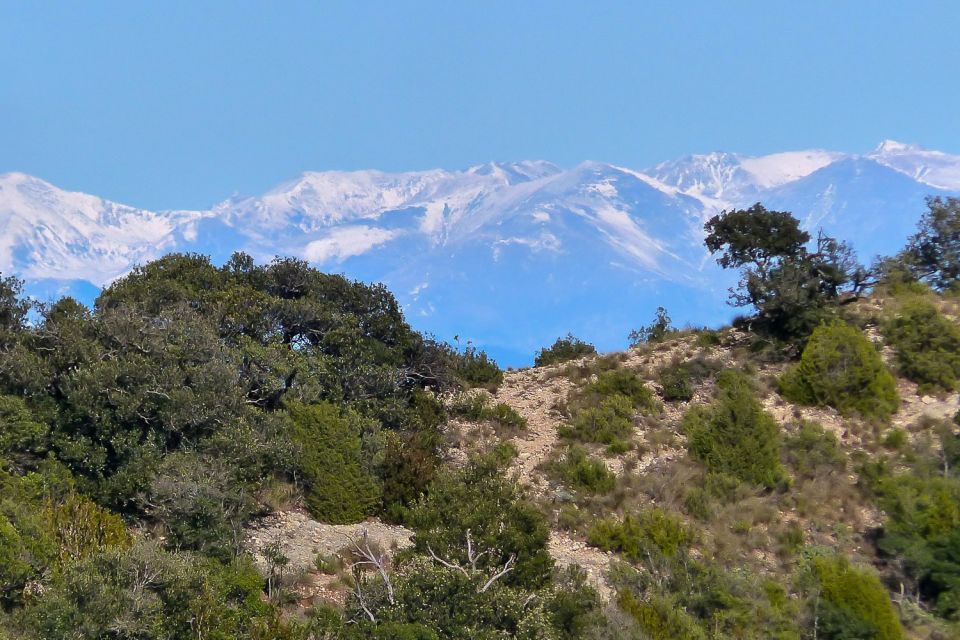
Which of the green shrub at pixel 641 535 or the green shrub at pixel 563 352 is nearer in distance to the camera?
the green shrub at pixel 641 535

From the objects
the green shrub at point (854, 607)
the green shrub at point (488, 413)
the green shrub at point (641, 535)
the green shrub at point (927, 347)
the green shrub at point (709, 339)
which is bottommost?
the green shrub at point (854, 607)

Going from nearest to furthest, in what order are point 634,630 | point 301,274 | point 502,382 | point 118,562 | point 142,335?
point 118,562 → point 634,630 → point 142,335 → point 301,274 → point 502,382

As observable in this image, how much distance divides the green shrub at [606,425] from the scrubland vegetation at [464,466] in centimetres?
7

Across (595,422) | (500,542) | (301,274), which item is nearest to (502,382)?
(595,422)

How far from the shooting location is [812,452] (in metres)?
18.9

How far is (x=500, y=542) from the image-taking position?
39.0 feet

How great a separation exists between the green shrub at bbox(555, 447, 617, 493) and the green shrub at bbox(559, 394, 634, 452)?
4.42ft

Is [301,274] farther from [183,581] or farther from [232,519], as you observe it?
[183,581]

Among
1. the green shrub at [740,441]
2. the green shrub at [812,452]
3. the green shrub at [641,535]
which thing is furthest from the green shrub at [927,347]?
the green shrub at [641,535]

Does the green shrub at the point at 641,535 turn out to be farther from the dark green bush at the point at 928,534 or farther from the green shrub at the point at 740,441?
the dark green bush at the point at 928,534

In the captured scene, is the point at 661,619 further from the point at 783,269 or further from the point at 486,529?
the point at 783,269

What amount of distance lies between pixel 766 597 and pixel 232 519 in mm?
8958

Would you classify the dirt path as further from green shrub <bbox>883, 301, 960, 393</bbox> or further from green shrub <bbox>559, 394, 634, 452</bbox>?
green shrub <bbox>883, 301, 960, 393</bbox>

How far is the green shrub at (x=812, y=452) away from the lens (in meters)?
18.7
